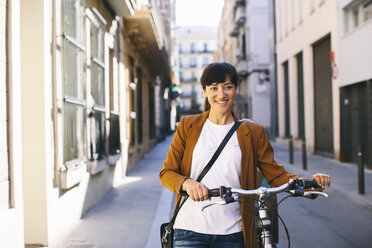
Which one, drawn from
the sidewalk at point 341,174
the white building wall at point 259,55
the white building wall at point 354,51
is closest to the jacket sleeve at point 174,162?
the sidewalk at point 341,174

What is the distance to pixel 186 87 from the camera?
8800cm

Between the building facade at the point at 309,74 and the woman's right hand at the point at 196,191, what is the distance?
1282 centimetres

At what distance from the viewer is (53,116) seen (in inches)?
218

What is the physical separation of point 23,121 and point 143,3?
35.1 feet

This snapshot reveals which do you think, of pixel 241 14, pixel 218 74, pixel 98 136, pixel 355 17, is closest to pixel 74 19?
pixel 98 136

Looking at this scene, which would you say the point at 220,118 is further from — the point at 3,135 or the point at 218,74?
the point at 3,135

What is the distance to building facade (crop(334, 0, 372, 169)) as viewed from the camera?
12.5 m

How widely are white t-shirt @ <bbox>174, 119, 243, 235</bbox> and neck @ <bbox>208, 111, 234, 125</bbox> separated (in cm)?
10

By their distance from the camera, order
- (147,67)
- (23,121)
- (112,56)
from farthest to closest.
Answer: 1. (147,67)
2. (112,56)
3. (23,121)

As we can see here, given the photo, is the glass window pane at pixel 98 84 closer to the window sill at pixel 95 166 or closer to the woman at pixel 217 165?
the window sill at pixel 95 166

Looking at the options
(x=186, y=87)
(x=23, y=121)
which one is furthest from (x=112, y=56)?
(x=186, y=87)

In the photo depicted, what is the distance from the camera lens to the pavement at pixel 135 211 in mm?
5570

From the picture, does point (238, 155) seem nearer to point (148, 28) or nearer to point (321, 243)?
point (321, 243)

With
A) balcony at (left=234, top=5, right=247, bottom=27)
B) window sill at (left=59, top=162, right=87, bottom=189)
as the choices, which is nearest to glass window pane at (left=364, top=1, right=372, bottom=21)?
window sill at (left=59, top=162, right=87, bottom=189)
